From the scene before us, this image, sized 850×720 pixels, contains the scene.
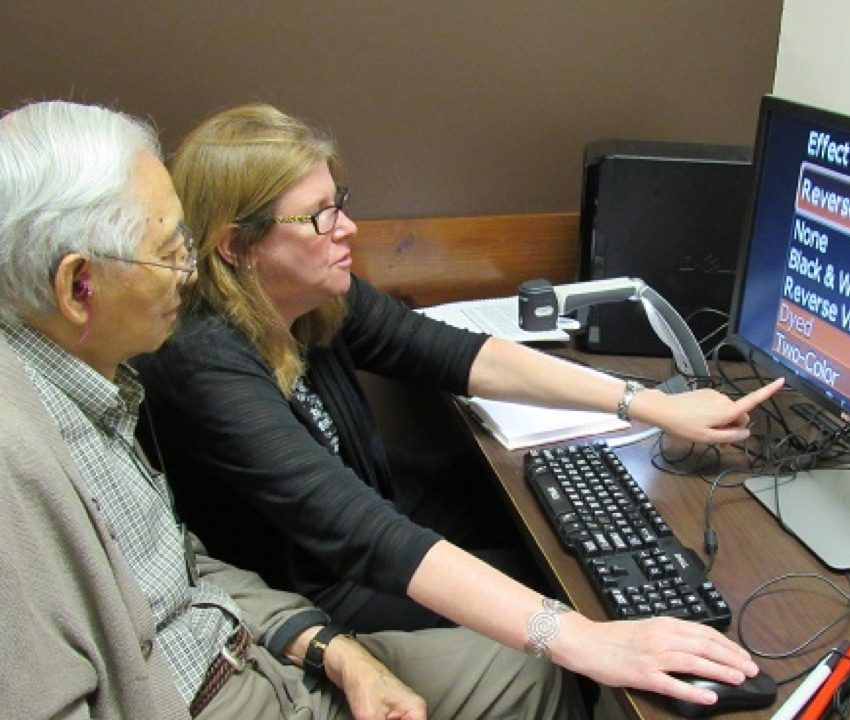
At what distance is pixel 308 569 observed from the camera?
4.32ft

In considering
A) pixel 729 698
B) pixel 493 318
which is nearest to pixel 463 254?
pixel 493 318

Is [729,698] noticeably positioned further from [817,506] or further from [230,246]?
[230,246]

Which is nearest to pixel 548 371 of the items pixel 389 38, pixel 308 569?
pixel 308 569

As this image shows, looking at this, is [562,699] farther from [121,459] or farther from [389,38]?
[389,38]

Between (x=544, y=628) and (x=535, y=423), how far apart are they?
0.48 m

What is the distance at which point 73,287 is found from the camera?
2.95ft

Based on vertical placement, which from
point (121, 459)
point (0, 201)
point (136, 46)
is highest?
point (136, 46)

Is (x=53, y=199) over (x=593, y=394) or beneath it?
over

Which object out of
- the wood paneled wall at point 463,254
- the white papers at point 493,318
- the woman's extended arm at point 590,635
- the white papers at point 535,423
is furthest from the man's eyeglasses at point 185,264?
the wood paneled wall at point 463,254

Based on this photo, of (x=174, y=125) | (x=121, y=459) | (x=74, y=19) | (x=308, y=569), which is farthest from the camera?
(x=174, y=125)

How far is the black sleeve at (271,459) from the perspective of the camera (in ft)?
3.41

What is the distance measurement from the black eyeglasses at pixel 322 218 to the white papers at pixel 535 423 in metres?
0.39

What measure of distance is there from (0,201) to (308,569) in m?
0.70

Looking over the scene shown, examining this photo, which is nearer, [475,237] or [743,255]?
[743,255]
